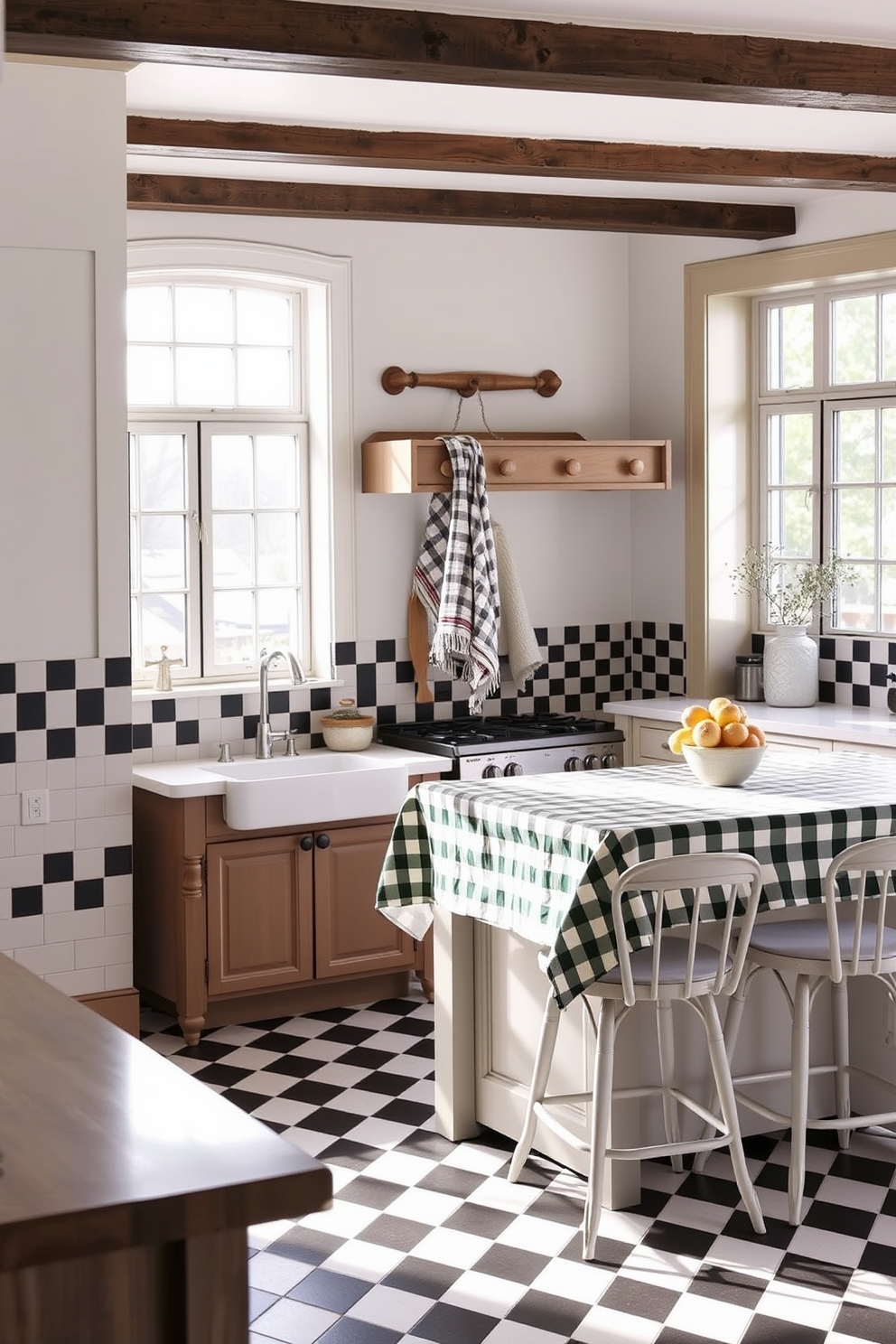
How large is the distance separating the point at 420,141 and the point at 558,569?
2316 mm

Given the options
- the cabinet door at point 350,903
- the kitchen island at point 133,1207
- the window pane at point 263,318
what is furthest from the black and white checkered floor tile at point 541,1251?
the window pane at point 263,318

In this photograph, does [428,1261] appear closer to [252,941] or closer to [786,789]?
[786,789]

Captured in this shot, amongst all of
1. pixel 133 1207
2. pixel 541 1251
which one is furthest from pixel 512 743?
pixel 133 1207

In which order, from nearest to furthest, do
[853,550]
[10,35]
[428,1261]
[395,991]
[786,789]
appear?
1. [10,35]
2. [428,1261]
3. [786,789]
4. [395,991]
5. [853,550]

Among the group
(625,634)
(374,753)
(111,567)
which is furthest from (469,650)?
(111,567)

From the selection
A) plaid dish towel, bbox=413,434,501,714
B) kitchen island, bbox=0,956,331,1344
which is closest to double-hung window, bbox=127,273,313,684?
plaid dish towel, bbox=413,434,501,714

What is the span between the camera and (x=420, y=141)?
485 cm

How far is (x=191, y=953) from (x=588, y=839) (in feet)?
6.74

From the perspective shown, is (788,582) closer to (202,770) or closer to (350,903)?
(350,903)

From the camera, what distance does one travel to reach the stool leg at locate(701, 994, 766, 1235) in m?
3.62

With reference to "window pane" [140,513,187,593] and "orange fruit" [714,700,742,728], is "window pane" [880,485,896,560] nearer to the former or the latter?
"orange fruit" [714,700,742,728]

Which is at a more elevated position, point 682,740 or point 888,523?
point 888,523

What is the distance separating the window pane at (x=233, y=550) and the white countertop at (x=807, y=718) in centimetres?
155

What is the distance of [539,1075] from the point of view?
3799 millimetres
